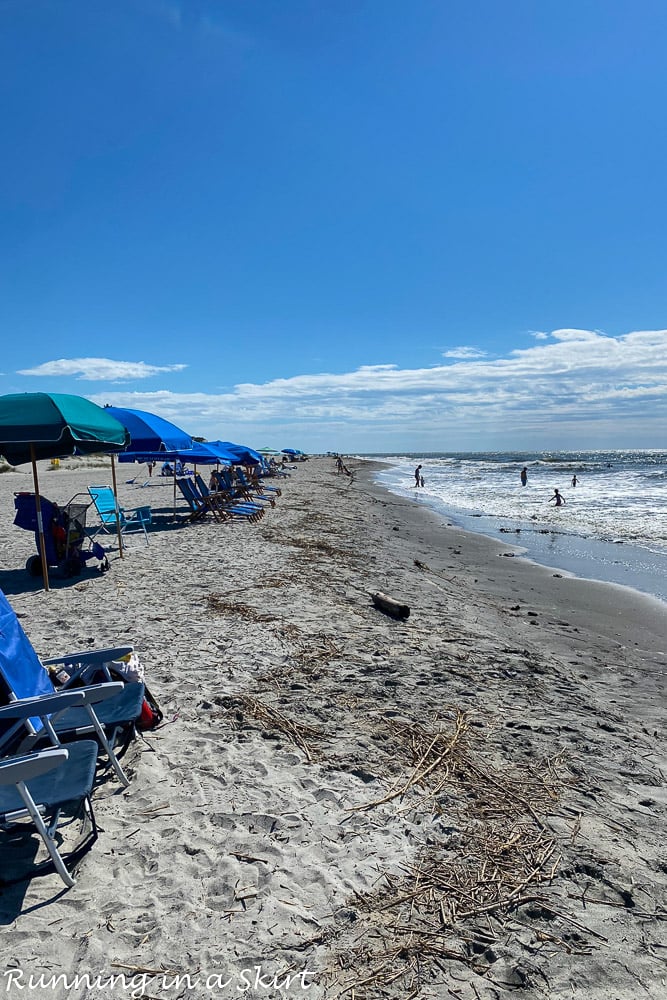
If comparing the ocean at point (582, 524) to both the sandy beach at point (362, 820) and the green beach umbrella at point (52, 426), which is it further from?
the green beach umbrella at point (52, 426)

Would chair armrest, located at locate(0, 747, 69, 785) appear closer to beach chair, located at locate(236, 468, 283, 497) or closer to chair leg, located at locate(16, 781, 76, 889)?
chair leg, located at locate(16, 781, 76, 889)

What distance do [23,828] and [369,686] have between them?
2.55 m

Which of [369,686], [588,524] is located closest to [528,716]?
[369,686]

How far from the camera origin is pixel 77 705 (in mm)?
2920

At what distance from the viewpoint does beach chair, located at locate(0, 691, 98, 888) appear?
2.21m

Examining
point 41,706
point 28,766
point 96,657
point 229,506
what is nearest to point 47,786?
point 28,766

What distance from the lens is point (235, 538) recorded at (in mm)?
11469

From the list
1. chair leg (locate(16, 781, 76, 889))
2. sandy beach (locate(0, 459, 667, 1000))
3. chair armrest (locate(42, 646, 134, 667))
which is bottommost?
sandy beach (locate(0, 459, 667, 1000))

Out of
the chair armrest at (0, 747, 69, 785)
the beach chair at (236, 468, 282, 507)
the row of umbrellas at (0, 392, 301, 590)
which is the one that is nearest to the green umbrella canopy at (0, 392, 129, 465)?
the row of umbrellas at (0, 392, 301, 590)

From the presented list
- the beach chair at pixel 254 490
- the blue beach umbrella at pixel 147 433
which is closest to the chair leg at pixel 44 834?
the blue beach umbrella at pixel 147 433

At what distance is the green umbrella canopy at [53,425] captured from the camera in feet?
20.1

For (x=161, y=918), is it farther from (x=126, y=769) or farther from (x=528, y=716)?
(x=528, y=716)

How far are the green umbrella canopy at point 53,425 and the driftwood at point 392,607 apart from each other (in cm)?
363

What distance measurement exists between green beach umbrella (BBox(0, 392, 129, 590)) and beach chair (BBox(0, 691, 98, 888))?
12.9 feet
